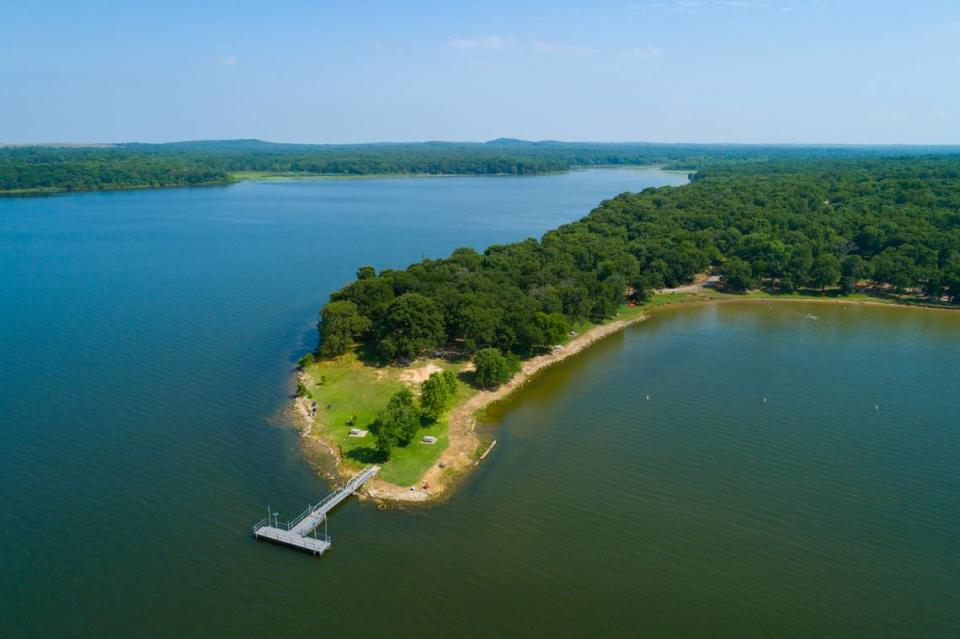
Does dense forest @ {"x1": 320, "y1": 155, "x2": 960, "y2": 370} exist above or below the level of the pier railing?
above

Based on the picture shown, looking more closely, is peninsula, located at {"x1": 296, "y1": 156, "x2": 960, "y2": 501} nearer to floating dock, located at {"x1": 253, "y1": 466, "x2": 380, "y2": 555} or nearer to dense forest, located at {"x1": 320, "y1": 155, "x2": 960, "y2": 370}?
dense forest, located at {"x1": 320, "y1": 155, "x2": 960, "y2": 370}

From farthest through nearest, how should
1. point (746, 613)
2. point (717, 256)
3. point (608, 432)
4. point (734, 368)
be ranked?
point (717, 256), point (734, 368), point (608, 432), point (746, 613)

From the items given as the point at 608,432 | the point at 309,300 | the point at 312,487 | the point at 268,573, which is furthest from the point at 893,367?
the point at 309,300

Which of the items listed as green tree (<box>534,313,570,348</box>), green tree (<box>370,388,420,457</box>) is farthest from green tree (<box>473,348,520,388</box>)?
green tree (<box>370,388,420,457</box>)

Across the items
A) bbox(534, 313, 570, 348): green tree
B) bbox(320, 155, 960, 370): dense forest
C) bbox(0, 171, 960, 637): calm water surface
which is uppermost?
bbox(320, 155, 960, 370): dense forest

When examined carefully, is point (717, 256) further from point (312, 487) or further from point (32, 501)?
point (32, 501)

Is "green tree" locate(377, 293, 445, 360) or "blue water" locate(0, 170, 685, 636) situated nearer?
"blue water" locate(0, 170, 685, 636)

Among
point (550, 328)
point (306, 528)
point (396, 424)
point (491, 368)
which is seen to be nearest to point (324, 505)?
point (306, 528)
